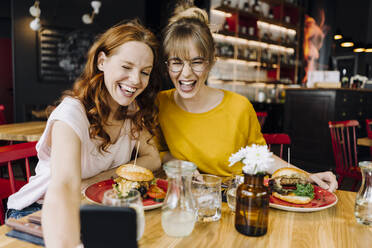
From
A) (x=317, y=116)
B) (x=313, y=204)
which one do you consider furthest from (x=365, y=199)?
(x=317, y=116)

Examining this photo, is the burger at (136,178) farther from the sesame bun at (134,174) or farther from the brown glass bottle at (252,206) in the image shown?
the brown glass bottle at (252,206)

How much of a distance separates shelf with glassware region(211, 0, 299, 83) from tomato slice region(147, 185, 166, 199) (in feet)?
18.2

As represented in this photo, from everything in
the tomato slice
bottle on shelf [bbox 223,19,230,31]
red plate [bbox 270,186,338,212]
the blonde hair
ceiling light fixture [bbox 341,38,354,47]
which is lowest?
red plate [bbox 270,186,338,212]

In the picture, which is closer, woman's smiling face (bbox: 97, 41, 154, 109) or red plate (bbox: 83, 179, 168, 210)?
red plate (bbox: 83, 179, 168, 210)

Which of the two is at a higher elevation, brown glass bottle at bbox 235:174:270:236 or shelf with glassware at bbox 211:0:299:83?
shelf with glassware at bbox 211:0:299:83

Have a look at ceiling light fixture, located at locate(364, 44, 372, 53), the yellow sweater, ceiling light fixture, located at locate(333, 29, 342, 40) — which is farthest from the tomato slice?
ceiling light fixture, located at locate(364, 44, 372, 53)

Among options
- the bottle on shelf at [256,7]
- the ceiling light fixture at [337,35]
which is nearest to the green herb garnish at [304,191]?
the bottle on shelf at [256,7]

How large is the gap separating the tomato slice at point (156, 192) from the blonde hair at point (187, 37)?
2.52ft

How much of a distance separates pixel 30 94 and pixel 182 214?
17.9 ft

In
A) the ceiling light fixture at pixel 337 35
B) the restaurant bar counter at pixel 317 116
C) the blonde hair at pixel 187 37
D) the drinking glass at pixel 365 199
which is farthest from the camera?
the ceiling light fixture at pixel 337 35

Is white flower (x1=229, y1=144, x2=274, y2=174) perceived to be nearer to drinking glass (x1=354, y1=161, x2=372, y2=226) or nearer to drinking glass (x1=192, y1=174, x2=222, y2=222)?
drinking glass (x1=192, y1=174, x2=222, y2=222)

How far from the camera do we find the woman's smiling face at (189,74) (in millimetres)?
1568

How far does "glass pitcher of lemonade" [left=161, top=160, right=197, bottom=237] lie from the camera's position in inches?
31.6

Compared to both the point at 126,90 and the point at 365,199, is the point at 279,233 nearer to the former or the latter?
the point at 365,199
